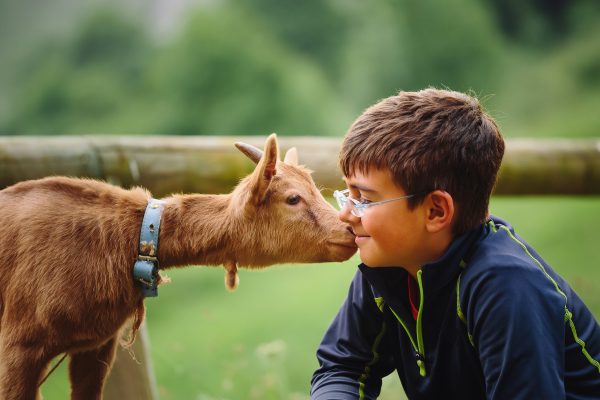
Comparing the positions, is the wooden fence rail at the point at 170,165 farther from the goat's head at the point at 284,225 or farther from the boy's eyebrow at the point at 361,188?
the boy's eyebrow at the point at 361,188

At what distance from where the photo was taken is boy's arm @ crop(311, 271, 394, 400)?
2473mm

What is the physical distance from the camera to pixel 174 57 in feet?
26.7

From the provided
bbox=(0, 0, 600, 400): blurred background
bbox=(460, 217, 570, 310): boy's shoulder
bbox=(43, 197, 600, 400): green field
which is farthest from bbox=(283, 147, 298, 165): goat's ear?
bbox=(0, 0, 600, 400): blurred background

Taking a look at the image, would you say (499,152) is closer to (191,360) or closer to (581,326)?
(581,326)

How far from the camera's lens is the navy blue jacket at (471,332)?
190 cm

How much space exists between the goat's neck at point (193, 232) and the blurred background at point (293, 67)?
12.3 ft

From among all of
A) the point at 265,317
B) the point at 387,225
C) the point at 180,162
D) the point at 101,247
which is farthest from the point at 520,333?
the point at 265,317

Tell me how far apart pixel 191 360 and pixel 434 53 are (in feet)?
17.9

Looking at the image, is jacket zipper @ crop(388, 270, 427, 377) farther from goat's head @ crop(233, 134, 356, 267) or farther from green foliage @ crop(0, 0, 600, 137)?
green foliage @ crop(0, 0, 600, 137)

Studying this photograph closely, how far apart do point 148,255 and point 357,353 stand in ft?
2.71

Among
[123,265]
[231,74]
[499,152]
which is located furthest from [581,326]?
[231,74]

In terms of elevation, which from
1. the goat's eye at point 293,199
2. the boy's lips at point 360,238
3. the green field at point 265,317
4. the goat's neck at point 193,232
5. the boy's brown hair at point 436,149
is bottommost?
the green field at point 265,317

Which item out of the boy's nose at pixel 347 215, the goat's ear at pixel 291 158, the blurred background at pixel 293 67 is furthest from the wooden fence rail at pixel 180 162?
the blurred background at pixel 293 67

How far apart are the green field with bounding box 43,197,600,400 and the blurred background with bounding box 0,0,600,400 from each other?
0.07 m
